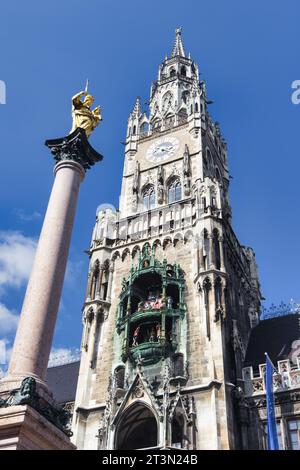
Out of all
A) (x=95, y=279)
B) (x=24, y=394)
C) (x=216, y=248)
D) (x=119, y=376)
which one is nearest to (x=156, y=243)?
(x=216, y=248)

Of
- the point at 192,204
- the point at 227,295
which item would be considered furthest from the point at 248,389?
the point at 192,204

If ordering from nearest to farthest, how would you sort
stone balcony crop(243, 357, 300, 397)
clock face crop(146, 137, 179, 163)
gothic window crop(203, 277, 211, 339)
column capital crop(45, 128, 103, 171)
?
1. column capital crop(45, 128, 103, 171)
2. stone balcony crop(243, 357, 300, 397)
3. gothic window crop(203, 277, 211, 339)
4. clock face crop(146, 137, 179, 163)

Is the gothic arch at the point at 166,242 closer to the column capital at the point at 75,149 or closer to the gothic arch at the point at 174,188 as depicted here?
the gothic arch at the point at 174,188

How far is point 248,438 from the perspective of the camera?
24750mm

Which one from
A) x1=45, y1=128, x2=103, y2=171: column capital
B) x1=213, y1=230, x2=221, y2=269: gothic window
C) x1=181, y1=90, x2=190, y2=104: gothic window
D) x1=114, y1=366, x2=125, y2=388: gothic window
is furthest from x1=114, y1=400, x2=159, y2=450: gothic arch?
x1=181, y1=90, x2=190, y2=104: gothic window

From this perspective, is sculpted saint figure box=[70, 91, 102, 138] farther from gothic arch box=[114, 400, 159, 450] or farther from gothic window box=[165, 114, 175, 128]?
gothic window box=[165, 114, 175, 128]

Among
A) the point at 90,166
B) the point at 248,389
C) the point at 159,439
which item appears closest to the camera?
the point at 90,166

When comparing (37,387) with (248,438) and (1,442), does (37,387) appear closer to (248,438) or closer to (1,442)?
(1,442)

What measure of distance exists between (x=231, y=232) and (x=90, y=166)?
61.8 feet

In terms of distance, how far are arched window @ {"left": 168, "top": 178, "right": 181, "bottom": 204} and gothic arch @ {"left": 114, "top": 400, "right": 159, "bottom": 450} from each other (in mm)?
16170

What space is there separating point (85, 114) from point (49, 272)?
7139mm

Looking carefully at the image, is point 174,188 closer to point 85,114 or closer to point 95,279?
point 95,279

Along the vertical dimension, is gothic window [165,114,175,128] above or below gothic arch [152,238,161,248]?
above

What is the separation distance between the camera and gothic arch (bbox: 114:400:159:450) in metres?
25.5
